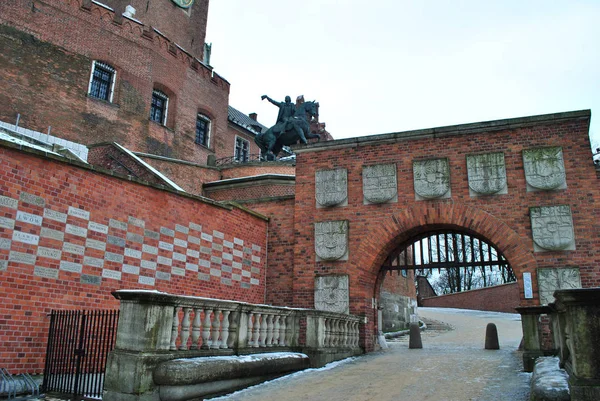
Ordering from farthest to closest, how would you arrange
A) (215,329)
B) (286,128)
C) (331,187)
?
(286,128) < (331,187) < (215,329)

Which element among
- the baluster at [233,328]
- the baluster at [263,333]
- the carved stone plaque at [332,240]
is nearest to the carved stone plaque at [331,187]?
the carved stone plaque at [332,240]

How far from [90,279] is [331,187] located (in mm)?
6653

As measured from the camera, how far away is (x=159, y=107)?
26484 millimetres

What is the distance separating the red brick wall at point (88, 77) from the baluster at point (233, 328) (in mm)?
16263

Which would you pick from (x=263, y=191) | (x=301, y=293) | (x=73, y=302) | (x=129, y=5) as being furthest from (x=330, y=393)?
(x=129, y=5)

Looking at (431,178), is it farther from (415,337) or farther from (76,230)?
(76,230)

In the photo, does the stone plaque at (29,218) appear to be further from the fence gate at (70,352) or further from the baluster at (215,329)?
the baluster at (215,329)

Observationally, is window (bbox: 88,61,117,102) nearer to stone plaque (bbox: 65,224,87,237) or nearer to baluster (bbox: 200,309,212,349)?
stone plaque (bbox: 65,224,87,237)

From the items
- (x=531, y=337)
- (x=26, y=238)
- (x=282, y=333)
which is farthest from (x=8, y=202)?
(x=531, y=337)

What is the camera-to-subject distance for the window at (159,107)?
2610 centimetres

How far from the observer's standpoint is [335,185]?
44.6 feet

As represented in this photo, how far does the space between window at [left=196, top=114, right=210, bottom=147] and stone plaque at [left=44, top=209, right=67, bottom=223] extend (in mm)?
20294

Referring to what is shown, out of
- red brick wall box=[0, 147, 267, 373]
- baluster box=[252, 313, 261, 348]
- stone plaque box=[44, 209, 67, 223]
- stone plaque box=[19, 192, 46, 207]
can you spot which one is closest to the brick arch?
red brick wall box=[0, 147, 267, 373]

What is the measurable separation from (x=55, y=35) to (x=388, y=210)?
56.1 feet
